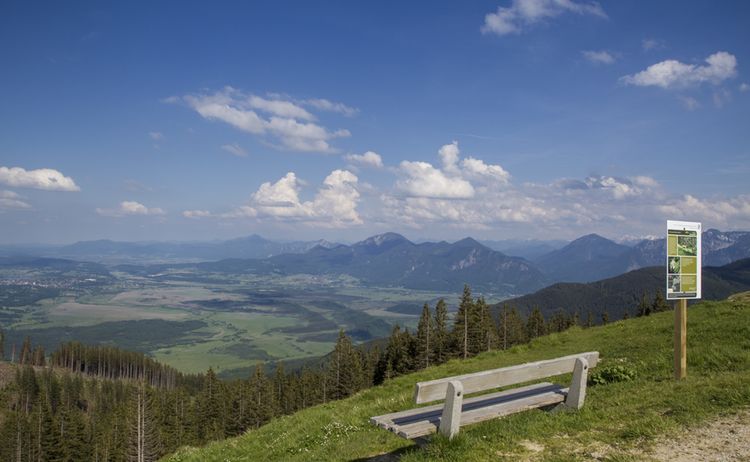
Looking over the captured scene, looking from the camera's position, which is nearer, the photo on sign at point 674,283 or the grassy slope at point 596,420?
the grassy slope at point 596,420

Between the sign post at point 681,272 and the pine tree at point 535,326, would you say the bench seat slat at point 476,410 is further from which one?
the pine tree at point 535,326

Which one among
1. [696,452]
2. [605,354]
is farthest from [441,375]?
[696,452]

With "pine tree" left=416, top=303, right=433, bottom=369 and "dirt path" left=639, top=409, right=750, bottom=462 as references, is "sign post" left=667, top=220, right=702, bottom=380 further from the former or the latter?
"pine tree" left=416, top=303, right=433, bottom=369

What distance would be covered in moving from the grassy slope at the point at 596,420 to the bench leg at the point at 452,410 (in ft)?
0.79

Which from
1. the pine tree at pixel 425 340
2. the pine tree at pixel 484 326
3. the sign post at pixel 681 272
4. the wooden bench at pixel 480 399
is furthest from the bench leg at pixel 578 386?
the pine tree at pixel 484 326

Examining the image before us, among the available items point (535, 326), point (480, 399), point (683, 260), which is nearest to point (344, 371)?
point (535, 326)

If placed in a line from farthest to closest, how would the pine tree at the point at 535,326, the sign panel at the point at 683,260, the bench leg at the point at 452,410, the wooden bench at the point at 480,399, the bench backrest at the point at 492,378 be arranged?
the pine tree at the point at 535,326 < the sign panel at the point at 683,260 < the bench backrest at the point at 492,378 < the wooden bench at the point at 480,399 < the bench leg at the point at 452,410

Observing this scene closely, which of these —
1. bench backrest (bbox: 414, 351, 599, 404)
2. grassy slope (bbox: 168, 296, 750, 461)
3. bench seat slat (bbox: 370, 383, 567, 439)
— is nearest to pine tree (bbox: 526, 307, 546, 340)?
grassy slope (bbox: 168, 296, 750, 461)

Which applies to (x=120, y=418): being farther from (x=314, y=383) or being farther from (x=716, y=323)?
(x=716, y=323)

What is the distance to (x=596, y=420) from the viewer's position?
974 cm

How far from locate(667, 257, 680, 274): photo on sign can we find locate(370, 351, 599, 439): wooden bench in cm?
432

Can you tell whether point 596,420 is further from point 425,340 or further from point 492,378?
point 425,340

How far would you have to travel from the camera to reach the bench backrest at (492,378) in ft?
28.0

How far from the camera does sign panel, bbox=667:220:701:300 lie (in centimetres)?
1351
